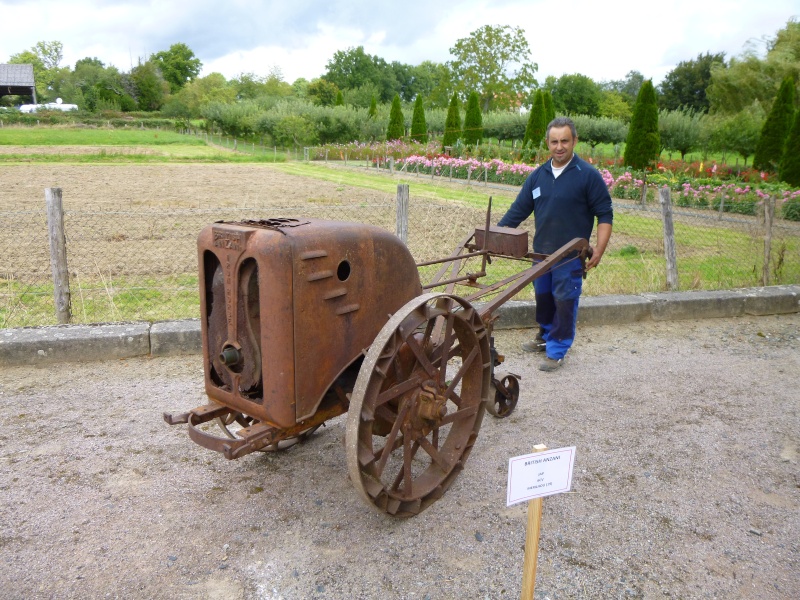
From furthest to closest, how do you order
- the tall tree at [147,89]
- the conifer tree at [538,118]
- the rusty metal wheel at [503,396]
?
the tall tree at [147,89] < the conifer tree at [538,118] < the rusty metal wheel at [503,396]

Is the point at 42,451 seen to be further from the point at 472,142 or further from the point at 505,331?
the point at 472,142

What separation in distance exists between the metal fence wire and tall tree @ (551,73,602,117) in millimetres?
59506

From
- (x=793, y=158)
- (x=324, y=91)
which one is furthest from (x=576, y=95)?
(x=793, y=158)

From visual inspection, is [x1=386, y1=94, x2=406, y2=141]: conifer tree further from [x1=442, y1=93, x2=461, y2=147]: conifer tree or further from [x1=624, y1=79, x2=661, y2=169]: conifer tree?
[x1=624, y1=79, x2=661, y2=169]: conifer tree

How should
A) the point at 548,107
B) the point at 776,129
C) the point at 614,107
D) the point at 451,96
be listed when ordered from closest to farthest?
the point at 776,129 < the point at 548,107 < the point at 451,96 < the point at 614,107

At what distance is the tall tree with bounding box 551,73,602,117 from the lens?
66.9m

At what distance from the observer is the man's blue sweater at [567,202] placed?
181 inches

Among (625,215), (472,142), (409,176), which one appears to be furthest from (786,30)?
(625,215)

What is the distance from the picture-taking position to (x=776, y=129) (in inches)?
787

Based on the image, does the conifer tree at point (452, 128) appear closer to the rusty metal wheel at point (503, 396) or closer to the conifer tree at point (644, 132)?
the conifer tree at point (644, 132)

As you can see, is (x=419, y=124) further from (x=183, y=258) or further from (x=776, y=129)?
(x=183, y=258)

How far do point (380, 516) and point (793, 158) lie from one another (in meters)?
17.8

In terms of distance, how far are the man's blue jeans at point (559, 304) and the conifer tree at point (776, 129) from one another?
701 inches

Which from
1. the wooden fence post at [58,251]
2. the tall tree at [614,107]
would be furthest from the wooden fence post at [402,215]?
the tall tree at [614,107]
